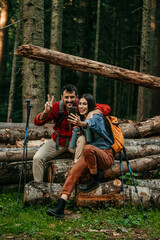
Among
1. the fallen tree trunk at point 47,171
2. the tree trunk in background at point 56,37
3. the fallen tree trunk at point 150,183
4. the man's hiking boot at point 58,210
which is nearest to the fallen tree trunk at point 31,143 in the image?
the fallen tree trunk at point 47,171

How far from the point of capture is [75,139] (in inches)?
195

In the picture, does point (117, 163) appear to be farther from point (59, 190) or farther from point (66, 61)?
point (66, 61)

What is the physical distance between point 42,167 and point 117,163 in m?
1.64

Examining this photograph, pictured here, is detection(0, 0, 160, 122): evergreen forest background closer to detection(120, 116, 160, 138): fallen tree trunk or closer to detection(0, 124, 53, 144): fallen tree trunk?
detection(0, 124, 53, 144): fallen tree trunk

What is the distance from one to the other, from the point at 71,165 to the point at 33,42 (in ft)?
14.4

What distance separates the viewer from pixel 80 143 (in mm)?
5141

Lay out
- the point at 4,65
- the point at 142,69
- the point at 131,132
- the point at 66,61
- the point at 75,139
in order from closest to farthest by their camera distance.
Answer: the point at 75,139 < the point at 66,61 < the point at 131,132 < the point at 142,69 < the point at 4,65

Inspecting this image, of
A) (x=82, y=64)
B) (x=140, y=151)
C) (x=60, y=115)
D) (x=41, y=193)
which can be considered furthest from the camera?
(x=82, y=64)

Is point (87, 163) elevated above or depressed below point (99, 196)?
above

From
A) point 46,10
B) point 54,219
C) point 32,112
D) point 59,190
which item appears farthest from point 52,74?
Result: point 54,219

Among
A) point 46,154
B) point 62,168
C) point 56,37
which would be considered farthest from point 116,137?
point 56,37

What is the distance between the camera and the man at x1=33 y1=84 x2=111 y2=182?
5.18 metres

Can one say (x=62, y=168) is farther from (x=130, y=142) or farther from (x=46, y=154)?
(x=130, y=142)

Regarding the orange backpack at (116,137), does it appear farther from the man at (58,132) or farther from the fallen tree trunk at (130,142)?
the fallen tree trunk at (130,142)
